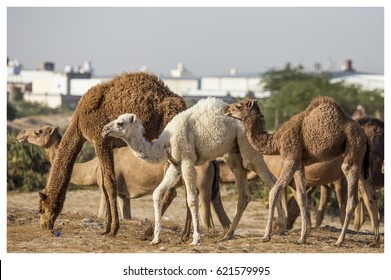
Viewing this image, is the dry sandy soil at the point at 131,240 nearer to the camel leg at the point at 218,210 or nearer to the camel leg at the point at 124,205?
the camel leg at the point at 218,210

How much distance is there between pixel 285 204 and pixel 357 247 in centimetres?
347

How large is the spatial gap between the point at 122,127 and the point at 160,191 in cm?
102

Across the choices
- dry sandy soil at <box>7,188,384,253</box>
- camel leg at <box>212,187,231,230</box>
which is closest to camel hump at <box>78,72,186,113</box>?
dry sandy soil at <box>7,188,384,253</box>

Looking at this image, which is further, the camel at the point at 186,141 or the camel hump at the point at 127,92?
the camel hump at the point at 127,92

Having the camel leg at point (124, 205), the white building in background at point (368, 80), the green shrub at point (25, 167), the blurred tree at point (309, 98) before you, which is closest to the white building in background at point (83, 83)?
the white building in background at point (368, 80)

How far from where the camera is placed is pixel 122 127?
538 inches

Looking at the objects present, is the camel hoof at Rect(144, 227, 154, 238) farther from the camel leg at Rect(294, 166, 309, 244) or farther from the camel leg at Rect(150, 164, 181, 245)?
the camel leg at Rect(294, 166, 309, 244)

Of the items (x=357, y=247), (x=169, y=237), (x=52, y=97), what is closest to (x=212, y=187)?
(x=169, y=237)

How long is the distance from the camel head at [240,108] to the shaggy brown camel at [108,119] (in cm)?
82

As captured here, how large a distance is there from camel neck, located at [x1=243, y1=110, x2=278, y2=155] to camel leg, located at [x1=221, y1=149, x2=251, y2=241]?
40cm

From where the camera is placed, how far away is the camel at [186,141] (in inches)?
544

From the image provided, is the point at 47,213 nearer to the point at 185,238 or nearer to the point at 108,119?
the point at 108,119

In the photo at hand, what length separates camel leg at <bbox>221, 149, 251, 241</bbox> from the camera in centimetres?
1496

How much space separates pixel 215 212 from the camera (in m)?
17.7
